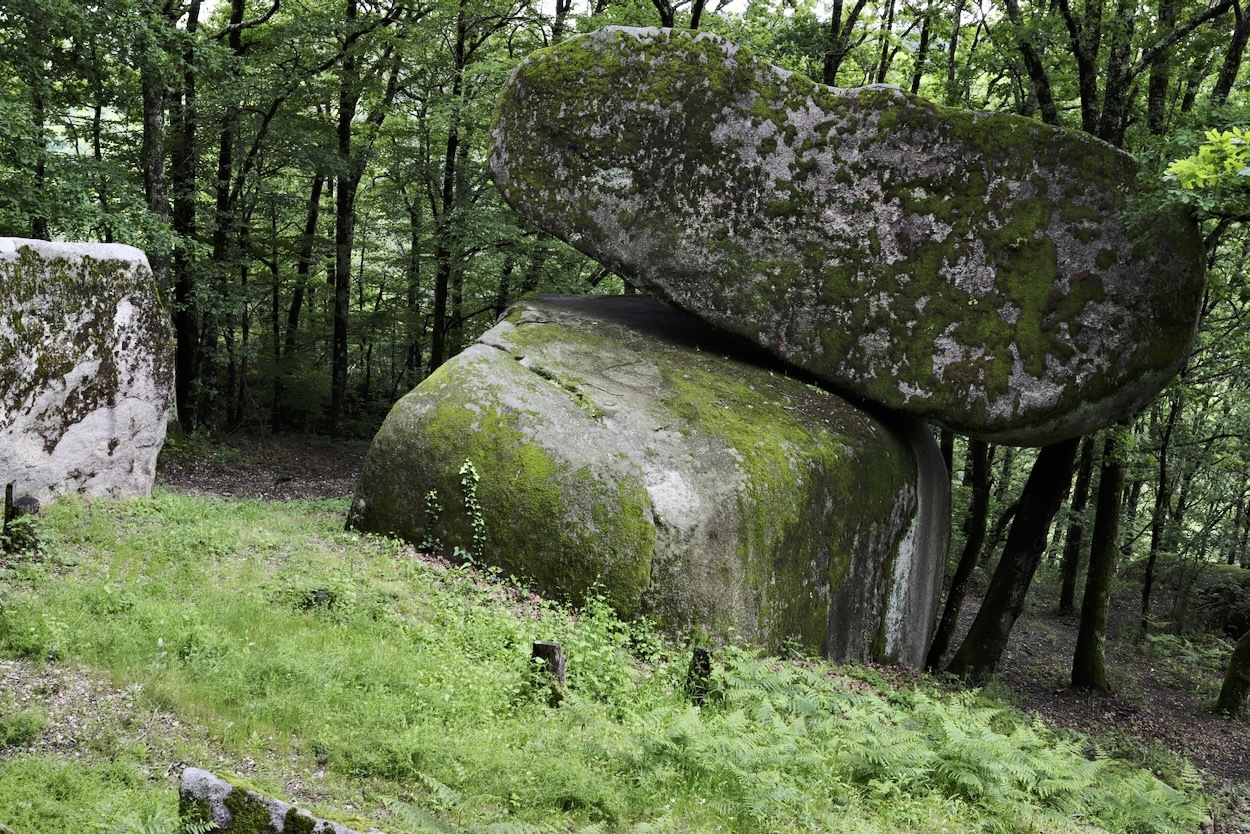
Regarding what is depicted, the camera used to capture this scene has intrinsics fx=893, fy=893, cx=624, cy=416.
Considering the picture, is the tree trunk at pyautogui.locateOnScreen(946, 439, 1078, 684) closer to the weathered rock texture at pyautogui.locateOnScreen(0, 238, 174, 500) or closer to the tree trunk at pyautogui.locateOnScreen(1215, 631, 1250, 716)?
the tree trunk at pyautogui.locateOnScreen(1215, 631, 1250, 716)

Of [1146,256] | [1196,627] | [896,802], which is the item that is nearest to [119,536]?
[896,802]

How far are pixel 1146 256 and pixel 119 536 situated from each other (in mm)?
12419

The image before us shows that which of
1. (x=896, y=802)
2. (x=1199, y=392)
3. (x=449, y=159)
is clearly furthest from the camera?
(x=449, y=159)

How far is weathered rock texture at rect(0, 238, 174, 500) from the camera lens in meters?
9.40

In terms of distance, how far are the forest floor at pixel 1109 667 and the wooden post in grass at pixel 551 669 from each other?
20.7 ft

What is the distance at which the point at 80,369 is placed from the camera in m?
10.1

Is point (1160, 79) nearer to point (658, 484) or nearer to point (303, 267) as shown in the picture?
point (658, 484)

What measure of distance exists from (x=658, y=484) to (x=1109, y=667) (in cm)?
1073

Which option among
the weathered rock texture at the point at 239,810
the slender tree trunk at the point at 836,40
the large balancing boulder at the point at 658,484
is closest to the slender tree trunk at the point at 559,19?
the slender tree trunk at the point at 836,40

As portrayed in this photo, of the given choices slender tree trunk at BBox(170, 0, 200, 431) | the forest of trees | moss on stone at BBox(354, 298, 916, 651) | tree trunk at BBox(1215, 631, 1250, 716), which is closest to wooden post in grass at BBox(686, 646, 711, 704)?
moss on stone at BBox(354, 298, 916, 651)

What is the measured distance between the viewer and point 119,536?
8867 mm

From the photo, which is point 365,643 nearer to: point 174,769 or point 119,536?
point 174,769

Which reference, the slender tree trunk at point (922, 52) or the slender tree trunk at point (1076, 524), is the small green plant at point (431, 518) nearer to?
the slender tree trunk at point (1076, 524)

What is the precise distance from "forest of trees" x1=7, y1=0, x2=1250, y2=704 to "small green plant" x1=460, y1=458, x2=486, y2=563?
7.72 m
